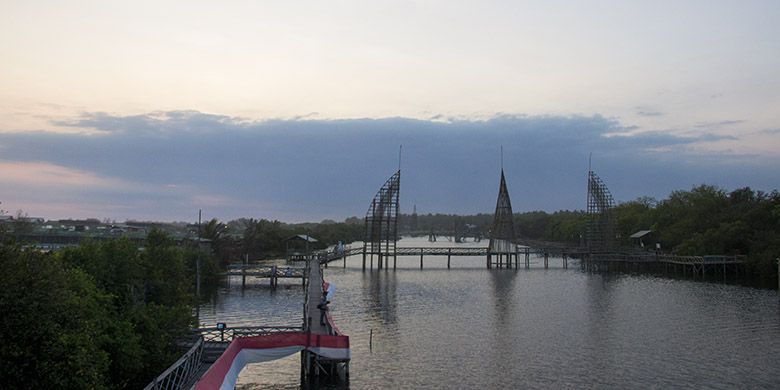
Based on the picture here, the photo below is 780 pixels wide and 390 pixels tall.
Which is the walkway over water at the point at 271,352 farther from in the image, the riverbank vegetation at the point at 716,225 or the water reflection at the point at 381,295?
the riverbank vegetation at the point at 716,225

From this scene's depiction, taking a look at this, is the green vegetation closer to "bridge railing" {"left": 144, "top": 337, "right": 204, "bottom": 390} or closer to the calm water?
"bridge railing" {"left": 144, "top": 337, "right": 204, "bottom": 390}

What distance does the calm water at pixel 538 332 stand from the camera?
25.7 meters

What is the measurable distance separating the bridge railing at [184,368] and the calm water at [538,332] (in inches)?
118

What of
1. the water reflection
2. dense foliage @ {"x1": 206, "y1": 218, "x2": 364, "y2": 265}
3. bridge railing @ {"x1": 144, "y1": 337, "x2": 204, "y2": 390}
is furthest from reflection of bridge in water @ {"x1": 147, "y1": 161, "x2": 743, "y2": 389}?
dense foliage @ {"x1": 206, "y1": 218, "x2": 364, "y2": 265}

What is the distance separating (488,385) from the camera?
2467 cm

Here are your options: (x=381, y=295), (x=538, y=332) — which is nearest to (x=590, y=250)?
(x=381, y=295)

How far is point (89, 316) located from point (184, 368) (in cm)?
389

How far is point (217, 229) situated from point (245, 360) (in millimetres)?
59611

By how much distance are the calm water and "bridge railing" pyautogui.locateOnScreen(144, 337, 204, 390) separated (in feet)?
9.86

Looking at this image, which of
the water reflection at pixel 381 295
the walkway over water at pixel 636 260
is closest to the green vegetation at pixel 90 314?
the water reflection at pixel 381 295

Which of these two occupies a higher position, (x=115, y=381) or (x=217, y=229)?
(x=217, y=229)

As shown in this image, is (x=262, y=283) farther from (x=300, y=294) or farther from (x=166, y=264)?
(x=166, y=264)

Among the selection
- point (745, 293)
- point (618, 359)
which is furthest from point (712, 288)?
point (618, 359)

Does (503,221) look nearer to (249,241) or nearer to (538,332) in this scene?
(249,241)
